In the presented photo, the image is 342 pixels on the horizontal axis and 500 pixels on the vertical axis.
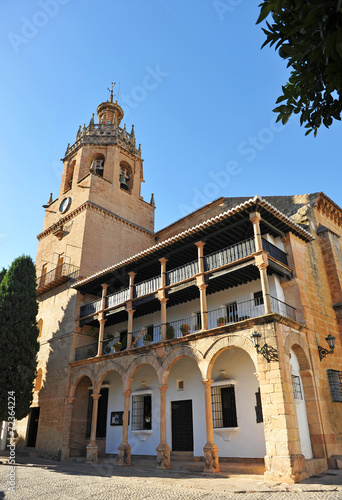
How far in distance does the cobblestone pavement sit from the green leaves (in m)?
7.44

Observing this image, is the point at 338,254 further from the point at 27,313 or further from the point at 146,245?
the point at 27,313

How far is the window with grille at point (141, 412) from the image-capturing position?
1558 cm

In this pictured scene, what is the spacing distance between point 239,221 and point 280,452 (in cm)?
717

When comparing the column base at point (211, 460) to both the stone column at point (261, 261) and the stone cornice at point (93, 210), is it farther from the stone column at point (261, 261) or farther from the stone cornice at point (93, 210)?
the stone cornice at point (93, 210)

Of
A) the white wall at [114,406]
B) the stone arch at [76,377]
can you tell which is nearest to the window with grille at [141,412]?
the white wall at [114,406]

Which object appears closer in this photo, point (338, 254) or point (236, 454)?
point (236, 454)

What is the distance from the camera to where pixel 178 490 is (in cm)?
851

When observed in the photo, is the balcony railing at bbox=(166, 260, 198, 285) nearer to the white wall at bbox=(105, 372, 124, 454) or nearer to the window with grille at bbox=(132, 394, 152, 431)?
the window with grille at bbox=(132, 394, 152, 431)

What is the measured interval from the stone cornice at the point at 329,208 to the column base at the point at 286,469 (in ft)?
35.3

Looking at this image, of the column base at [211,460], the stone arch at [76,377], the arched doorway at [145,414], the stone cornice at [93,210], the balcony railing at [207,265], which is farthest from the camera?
the stone cornice at [93,210]

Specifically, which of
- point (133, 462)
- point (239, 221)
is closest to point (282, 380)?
point (239, 221)

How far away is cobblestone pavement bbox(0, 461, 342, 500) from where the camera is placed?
777 cm

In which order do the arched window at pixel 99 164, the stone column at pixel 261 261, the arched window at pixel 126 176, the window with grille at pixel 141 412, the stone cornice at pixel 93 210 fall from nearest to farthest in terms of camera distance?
the stone column at pixel 261 261 → the window with grille at pixel 141 412 → the stone cornice at pixel 93 210 → the arched window at pixel 99 164 → the arched window at pixel 126 176

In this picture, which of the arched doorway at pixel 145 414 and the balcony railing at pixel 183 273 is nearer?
the balcony railing at pixel 183 273
